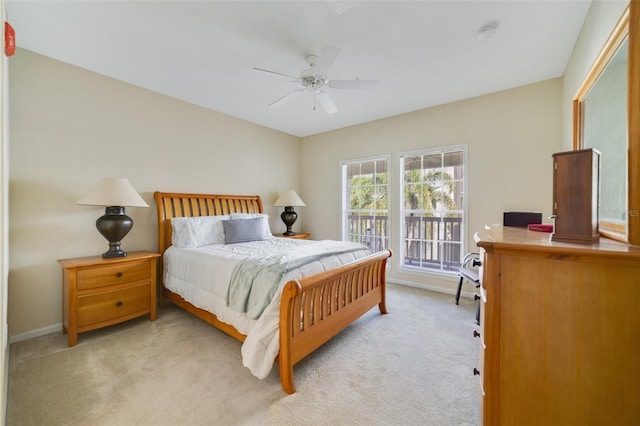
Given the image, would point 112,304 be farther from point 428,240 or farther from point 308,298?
point 428,240

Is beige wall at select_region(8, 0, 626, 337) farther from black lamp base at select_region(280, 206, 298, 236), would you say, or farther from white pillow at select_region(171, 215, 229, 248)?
black lamp base at select_region(280, 206, 298, 236)

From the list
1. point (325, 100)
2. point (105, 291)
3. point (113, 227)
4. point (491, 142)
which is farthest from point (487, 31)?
point (105, 291)

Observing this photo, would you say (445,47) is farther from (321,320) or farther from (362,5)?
(321,320)

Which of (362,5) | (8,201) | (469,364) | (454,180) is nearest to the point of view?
(362,5)

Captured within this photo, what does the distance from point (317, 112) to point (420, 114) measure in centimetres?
158

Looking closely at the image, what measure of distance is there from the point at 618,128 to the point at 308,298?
208cm

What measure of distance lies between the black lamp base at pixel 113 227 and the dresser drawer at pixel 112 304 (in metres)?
0.39

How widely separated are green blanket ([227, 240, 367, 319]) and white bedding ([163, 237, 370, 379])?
0.05m

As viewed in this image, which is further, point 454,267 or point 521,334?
point 454,267

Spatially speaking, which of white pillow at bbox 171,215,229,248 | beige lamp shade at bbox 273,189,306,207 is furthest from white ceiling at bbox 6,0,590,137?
beige lamp shade at bbox 273,189,306,207

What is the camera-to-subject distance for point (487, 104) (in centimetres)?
337

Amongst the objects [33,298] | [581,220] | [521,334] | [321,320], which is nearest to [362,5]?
[581,220]

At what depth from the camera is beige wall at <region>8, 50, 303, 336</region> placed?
95.9 inches

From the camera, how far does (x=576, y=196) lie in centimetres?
110
